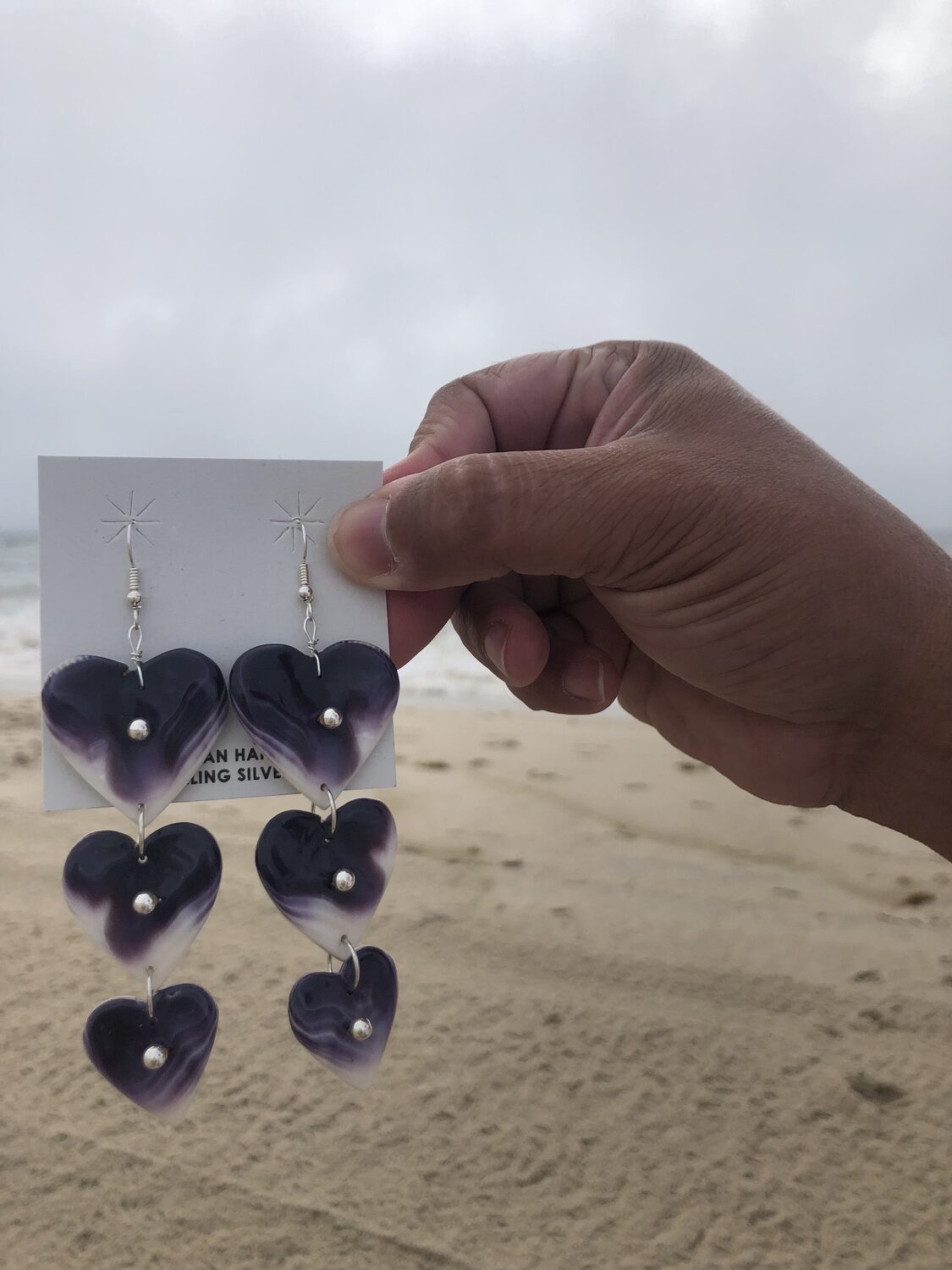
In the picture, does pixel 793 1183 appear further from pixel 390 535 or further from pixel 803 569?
pixel 390 535

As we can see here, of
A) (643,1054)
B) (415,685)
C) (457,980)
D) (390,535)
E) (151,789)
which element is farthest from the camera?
(415,685)

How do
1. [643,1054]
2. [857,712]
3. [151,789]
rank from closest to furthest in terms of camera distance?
[151,789] → [857,712] → [643,1054]

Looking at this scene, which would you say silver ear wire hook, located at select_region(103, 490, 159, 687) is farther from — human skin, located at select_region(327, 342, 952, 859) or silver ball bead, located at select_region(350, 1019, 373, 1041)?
silver ball bead, located at select_region(350, 1019, 373, 1041)

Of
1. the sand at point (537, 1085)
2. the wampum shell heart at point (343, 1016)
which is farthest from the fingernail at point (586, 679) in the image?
the wampum shell heart at point (343, 1016)

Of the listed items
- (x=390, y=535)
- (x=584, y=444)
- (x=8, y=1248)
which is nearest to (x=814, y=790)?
(x=584, y=444)

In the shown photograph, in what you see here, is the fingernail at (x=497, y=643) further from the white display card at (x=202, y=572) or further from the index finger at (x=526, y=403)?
the white display card at (x=202, y=572)

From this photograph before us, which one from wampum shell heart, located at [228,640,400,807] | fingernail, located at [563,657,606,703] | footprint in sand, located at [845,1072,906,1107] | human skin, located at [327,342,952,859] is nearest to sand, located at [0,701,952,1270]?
footprint in sand, located at [845,1072,906,1107]

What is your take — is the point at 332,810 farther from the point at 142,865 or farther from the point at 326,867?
the point at 142,865
